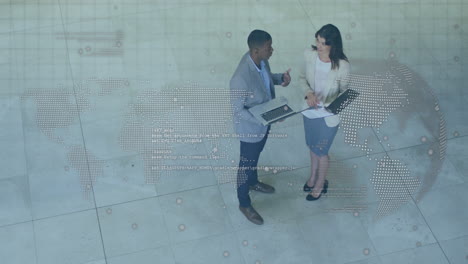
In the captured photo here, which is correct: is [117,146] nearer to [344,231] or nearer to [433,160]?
[344,231]

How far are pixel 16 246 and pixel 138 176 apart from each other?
101 centimetres

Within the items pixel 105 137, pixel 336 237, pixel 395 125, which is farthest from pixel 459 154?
pixel 105 137

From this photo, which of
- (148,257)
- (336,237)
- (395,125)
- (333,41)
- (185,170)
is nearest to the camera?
(333,41)

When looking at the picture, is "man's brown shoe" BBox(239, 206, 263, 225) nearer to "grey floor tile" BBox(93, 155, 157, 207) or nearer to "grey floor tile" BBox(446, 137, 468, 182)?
"grey floor tile" BBox(93, 155, 157, 207)

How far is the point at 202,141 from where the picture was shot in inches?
229

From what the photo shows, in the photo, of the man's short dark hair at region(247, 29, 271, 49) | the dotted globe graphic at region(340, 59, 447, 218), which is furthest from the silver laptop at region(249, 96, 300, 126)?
the dotted globe graphic at region(340, 59, 447, 218)

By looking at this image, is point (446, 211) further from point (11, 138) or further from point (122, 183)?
point (11, 138)

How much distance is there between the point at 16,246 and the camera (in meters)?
5.16

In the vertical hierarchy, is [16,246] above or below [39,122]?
below

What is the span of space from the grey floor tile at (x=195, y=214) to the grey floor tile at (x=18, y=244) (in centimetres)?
95

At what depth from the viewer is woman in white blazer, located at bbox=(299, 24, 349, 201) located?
16.1 ft

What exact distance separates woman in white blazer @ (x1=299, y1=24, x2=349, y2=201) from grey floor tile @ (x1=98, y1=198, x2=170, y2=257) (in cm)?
124

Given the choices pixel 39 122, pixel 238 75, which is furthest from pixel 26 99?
pixel 238 75

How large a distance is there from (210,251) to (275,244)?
0.46 m
